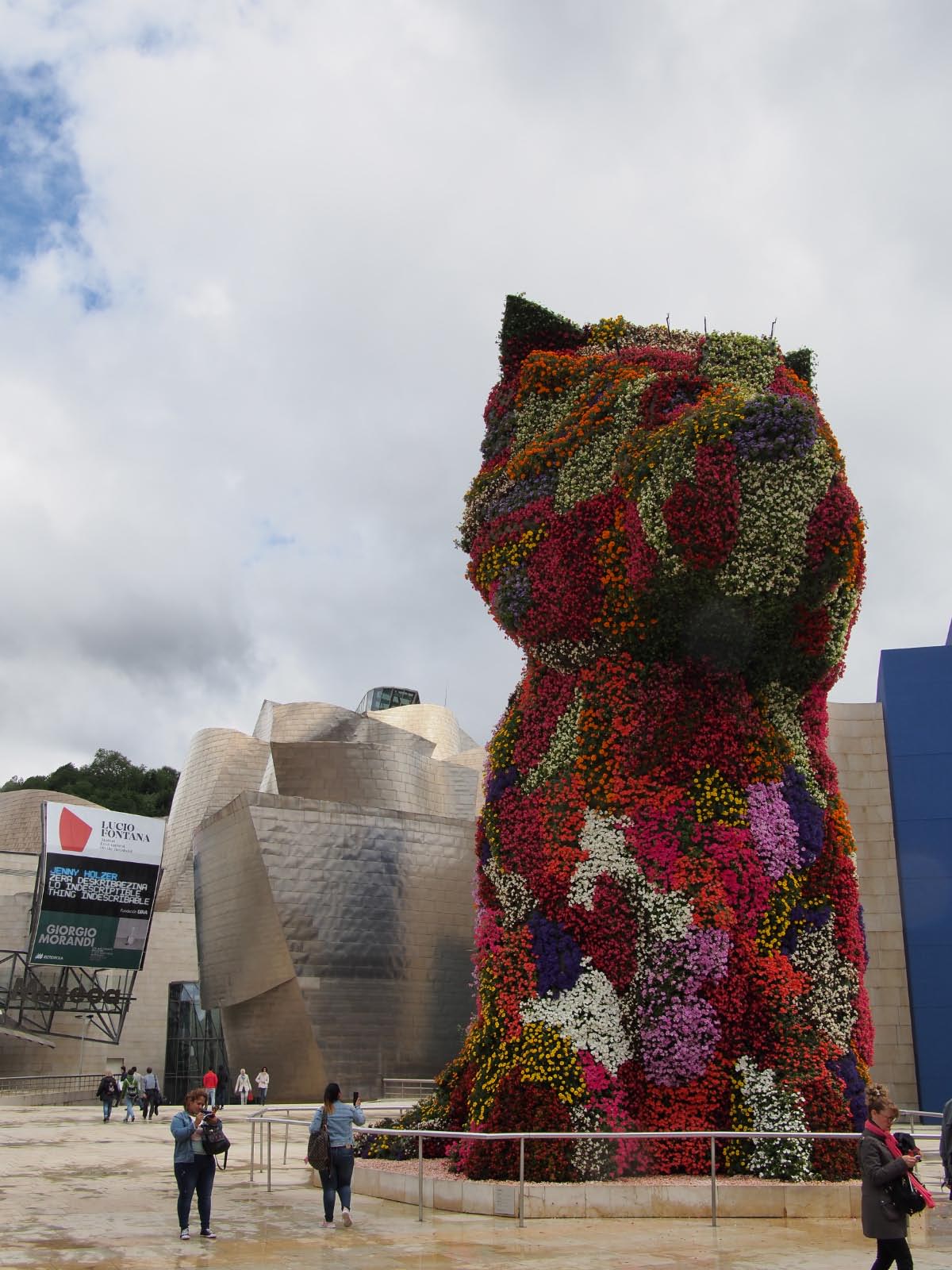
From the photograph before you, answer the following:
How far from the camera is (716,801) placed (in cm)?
1158

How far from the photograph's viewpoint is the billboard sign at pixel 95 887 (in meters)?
35.8

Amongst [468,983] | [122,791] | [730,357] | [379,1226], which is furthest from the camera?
[122,791]

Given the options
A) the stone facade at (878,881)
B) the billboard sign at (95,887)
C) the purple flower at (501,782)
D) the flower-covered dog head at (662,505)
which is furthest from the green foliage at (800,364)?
the billboard sign at (95,887)

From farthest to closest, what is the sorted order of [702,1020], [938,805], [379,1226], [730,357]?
[938,805] → [730,357] → [702,1020] → [379,1226]

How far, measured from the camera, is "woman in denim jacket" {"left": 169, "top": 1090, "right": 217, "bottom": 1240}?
8711 mm

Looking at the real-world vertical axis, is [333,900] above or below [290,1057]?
above

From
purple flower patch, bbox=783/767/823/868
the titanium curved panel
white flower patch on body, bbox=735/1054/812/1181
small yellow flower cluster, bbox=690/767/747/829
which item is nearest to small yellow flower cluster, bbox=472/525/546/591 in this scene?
small yellow flower cluster, bbox=690/767/747/829

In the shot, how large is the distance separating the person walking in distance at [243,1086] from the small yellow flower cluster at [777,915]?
20450mm

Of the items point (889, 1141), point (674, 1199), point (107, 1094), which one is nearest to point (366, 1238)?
point (674, 1199)

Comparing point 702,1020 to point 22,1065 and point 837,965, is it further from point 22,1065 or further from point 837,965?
point 22,1065

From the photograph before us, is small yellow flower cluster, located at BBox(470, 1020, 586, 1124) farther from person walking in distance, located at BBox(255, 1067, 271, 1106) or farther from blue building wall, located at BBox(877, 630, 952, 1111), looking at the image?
Result: person walking in distance, located at BBox(255, 1067, 271, 1106)

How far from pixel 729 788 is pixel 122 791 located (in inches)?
3149

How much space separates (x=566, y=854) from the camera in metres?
11.8

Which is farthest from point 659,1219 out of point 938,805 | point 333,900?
point 333,900
